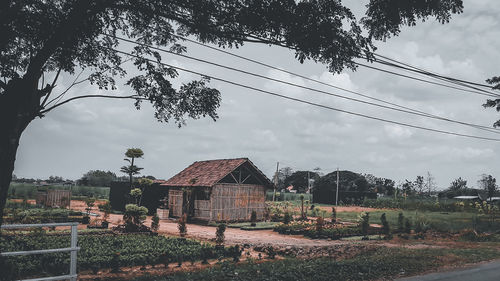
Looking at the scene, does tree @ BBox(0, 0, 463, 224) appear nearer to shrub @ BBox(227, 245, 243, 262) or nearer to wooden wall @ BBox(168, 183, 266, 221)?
shrub @ BBox(227, 245, 243, 262)

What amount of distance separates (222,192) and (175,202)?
18.0ft

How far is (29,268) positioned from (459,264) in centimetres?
1466

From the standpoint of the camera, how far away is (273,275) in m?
10.1

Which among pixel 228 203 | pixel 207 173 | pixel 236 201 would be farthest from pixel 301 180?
pixel 228 203

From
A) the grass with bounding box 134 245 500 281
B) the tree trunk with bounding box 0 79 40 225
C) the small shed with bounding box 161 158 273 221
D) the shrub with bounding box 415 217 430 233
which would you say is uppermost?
the tree trunk with bounding box 0 79 40 225

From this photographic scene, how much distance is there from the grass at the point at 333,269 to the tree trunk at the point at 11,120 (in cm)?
471

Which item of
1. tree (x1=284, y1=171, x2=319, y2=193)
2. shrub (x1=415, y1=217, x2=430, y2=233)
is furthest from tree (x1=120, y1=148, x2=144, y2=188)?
tree (x1=284, y1=171, x2=319, y2=193)

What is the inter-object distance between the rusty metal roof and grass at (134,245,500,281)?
15694 mm

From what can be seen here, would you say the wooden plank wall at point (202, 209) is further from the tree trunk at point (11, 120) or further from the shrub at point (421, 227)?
the tree trunk at point (11, 120)

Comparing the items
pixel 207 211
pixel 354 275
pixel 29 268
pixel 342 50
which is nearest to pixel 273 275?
pixel 354 275

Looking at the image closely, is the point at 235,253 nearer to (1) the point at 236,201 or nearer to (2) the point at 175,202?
(1) the point at 236,201

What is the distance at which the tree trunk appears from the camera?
6.50 m

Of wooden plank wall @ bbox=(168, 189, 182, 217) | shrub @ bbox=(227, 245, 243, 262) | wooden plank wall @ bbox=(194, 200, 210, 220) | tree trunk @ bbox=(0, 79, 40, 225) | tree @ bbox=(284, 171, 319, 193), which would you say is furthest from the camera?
tree @ bbox=(284, 171, 319, 193)

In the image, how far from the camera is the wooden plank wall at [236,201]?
1112 inches
